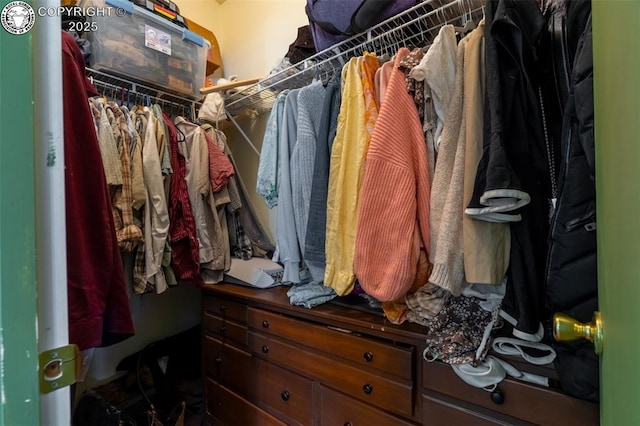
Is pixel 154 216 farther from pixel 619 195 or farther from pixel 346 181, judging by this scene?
pixel 619 195

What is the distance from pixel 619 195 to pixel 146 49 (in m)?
1.80

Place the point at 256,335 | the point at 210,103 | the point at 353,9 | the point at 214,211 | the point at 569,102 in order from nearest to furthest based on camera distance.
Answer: the point at 569,102 → the point at 353,9 → the point at 256,335 → the point at 214,211 → the point at 210,103

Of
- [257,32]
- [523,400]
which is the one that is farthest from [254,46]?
[523,400]

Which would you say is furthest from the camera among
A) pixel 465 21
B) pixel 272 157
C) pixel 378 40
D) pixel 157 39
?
pixel 157 39

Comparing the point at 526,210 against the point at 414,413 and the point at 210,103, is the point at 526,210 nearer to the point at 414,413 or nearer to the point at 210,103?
the point at 414,413

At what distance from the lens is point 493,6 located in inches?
29.4

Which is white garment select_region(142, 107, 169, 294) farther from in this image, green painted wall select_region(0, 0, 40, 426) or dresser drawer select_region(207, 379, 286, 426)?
green painted wall select_region(0, 0, 40, 426)

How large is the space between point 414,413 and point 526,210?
0.64 meters

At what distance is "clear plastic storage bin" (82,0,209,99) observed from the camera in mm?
1348

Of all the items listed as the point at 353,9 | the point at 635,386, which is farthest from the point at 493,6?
the point at 635,386

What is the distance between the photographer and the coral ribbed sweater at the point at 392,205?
885 mm

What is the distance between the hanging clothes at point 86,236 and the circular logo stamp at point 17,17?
397 millimetres

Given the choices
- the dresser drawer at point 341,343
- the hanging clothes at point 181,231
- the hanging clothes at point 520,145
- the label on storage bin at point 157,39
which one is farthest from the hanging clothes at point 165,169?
the hanging clothes at point 520,145

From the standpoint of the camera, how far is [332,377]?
106 centimetres
